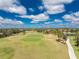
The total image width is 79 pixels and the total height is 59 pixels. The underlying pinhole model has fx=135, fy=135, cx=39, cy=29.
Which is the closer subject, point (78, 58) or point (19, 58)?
point (78, 58)

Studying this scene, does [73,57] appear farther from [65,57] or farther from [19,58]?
[19,58]

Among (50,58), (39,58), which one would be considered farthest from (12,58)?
(50,58)

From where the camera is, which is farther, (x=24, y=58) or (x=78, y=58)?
(x=24, y=58)

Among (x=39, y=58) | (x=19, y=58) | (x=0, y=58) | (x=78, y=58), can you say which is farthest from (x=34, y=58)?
(x=78, y=58)

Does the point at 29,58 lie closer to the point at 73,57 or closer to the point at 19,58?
the point at 19,58

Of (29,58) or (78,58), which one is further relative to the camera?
(29,58)

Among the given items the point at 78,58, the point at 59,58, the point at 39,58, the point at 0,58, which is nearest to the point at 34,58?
the point at 39,58

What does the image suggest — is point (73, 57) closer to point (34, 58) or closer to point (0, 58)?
point (34, 58)
